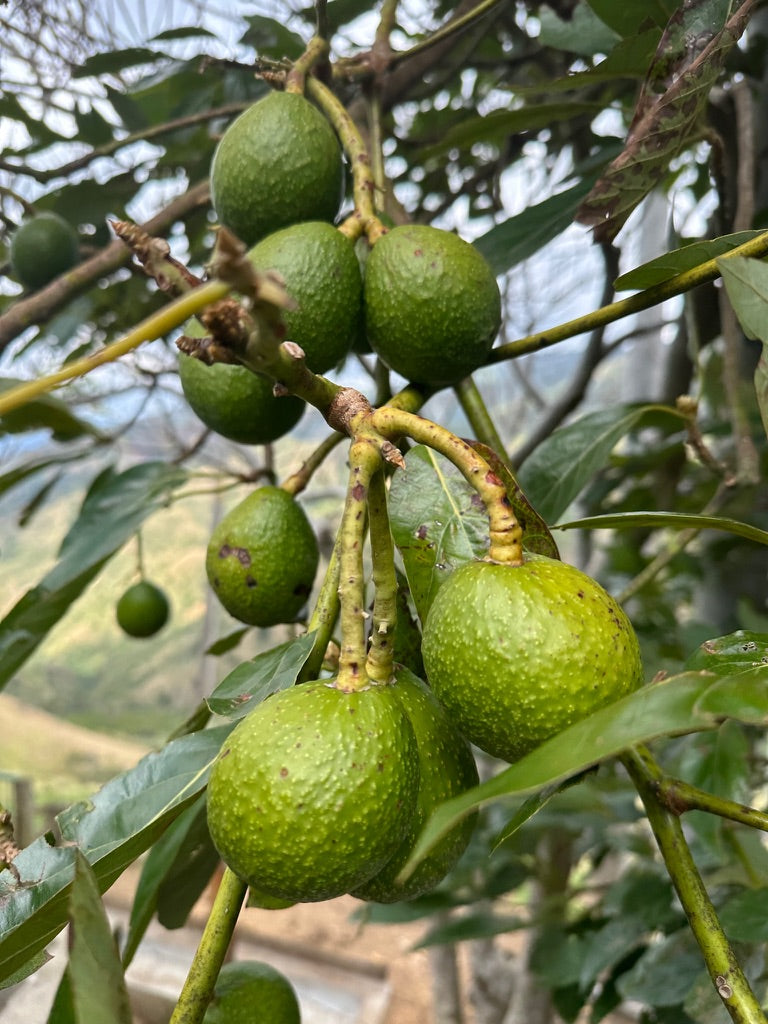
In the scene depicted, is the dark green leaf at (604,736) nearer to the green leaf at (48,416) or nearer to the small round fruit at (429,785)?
the small round fruit at (429,785)

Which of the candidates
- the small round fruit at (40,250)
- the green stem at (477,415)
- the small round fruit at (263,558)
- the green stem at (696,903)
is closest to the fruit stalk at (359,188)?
the green stem at (477,415)

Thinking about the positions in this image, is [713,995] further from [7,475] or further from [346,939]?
[346,939]

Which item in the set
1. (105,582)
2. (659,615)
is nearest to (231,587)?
(659,615)

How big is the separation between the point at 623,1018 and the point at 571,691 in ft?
10.9

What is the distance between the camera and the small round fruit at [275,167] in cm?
79

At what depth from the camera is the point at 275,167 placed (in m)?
0.79

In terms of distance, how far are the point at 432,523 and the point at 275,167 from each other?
0.41 metres

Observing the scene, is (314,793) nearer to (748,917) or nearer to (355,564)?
(355,564)

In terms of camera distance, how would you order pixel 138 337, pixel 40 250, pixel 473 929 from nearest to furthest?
1. pixel 138 337
2. pixel 40 250
3. pixel 473 929

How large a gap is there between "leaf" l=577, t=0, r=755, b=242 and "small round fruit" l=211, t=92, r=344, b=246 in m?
0.27

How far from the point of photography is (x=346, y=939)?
420cm

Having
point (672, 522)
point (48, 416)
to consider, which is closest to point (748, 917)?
point (672, 522)

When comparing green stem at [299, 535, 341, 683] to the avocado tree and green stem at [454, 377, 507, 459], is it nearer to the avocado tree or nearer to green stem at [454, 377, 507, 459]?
the avocado tree

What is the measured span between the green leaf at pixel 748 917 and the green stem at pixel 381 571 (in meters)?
0.64
